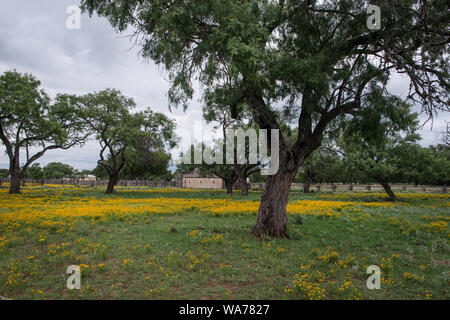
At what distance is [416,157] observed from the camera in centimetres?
2477

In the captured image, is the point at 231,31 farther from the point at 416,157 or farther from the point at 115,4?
the point at 416,157

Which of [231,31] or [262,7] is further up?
[262,7]

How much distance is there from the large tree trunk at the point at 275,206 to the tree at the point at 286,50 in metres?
0.03

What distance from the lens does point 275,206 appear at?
30.2ft

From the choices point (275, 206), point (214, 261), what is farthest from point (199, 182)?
point (214, 261)

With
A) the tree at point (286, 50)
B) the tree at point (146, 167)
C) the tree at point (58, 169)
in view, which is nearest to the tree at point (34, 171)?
the tree at point (58, 169)

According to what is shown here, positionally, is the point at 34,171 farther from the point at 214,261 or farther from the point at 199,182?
the point at 214,261

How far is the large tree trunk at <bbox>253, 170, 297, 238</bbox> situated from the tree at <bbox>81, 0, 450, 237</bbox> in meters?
0.03

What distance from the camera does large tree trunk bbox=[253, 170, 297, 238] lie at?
9.19 meters

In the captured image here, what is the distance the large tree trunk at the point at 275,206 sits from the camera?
919 centimetres

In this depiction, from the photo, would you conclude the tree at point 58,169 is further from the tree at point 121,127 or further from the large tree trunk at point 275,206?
the large tree trunk at point 275,206

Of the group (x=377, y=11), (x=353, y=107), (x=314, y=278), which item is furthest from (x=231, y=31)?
(x=314, y=278)

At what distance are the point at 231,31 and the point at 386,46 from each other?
370 cm

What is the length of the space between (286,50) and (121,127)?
74.7 feet
